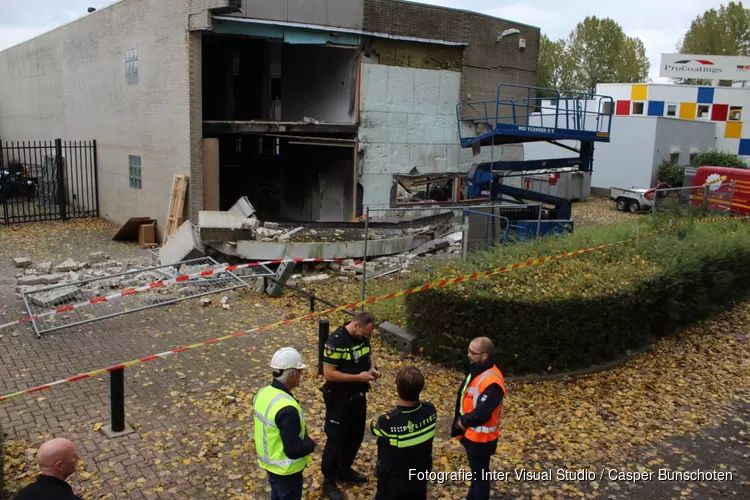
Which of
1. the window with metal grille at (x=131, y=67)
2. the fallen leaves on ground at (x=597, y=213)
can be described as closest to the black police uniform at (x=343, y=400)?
the window with metal grille at (x=131, y=67)

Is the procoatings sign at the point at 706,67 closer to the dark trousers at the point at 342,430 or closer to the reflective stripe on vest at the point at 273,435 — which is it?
the dark trousers at the point at 342,430

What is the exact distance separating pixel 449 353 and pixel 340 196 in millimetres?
12239

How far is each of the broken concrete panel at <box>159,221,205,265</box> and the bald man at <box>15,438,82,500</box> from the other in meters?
9.44

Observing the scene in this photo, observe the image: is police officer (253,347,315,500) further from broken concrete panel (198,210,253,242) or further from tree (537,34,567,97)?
tree (537,34,567,97)

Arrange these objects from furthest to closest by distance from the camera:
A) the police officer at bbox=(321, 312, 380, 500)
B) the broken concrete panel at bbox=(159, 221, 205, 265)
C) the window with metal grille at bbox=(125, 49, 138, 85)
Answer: the window with metal grille at bbox=(125, 49, 138, 85)
the broken concrete panel at bbox=(159, 221, 205, 265)
the police officer at bbox=(321, 312, 380, 500)

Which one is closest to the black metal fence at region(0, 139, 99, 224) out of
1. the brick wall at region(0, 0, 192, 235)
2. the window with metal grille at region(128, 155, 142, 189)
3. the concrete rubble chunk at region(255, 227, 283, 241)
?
the brick wall at region(0, 0, 192, 235)

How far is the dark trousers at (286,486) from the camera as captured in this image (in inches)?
179

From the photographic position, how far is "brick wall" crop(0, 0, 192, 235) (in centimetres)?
1659

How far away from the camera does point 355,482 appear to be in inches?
230

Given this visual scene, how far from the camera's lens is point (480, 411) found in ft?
16.1

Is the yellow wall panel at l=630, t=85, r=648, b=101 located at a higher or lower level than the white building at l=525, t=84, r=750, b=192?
higher

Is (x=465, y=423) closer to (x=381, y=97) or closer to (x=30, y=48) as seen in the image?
(x=381, y=97)

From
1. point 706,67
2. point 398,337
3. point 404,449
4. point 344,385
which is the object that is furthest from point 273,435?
point 706,67

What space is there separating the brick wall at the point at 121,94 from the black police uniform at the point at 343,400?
470 inches
